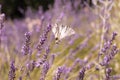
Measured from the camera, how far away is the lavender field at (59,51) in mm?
1615

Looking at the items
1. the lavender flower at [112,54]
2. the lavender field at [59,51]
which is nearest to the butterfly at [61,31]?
the lavender field at [59,51]

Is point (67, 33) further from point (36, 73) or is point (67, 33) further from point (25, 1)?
point (25, 1)

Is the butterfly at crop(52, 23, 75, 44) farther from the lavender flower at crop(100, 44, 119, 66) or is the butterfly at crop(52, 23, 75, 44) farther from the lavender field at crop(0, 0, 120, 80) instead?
the lavender flower at crop(100, 44, 119, 66)

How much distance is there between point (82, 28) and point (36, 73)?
6.79ft

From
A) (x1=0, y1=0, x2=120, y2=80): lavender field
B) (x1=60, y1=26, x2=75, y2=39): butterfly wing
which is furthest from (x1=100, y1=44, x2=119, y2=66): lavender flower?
(x1=60, y1=26, x2=75, y2=39): butterfly wing

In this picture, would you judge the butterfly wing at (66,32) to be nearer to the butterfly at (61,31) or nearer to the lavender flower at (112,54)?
the butterfly at (61,31)

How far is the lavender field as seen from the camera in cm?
162

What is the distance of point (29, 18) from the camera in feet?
16.3

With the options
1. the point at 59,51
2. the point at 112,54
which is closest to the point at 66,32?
the point at 112,54

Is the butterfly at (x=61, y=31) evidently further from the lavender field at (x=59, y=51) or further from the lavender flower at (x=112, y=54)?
the lavender flower at (x=112, y=54)

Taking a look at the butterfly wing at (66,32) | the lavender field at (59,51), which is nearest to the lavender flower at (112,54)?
the lavender field at (59,51)

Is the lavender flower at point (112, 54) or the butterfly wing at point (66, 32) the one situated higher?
the butterfly wing at point (66, 32)

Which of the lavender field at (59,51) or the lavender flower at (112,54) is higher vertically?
the lavender field at (59,51)

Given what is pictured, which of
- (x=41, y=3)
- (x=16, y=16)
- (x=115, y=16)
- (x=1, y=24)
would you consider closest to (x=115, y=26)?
(x=115, y=16)
